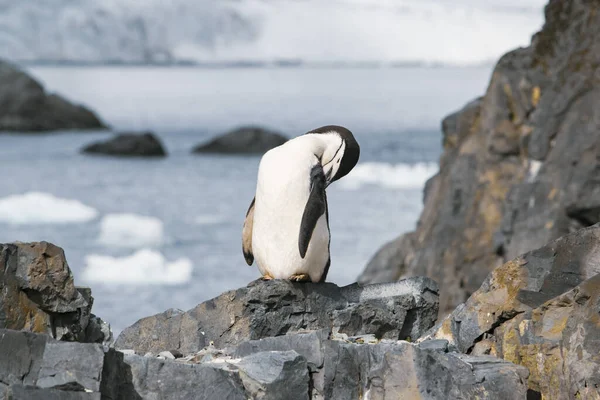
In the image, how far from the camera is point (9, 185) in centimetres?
3167

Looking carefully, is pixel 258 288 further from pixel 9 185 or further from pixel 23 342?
pixel 9 185

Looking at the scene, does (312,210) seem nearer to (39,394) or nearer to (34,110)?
(39,394)

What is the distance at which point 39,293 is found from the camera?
6.35 meters

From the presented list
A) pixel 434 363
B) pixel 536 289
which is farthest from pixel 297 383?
pixel 536 289

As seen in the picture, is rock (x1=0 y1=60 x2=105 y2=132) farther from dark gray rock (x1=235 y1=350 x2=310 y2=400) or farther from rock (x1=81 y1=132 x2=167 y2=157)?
dark gray rock (x1=235 y1=350 x2=310 y2=400)

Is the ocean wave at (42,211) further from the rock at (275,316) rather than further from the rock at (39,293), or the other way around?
the rock at (39,293)

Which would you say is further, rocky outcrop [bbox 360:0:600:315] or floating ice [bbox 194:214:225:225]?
floating ice [bbox 194:214:225:225]

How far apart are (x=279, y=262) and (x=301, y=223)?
1.11 feet

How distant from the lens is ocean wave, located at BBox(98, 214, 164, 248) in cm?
2212

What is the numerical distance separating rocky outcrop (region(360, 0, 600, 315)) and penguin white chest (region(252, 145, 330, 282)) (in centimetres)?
737

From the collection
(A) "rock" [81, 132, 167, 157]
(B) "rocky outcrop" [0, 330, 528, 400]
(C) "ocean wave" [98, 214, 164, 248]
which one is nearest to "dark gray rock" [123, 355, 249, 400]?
(B) "rocky outcrop" [0, 330, 528, 400]

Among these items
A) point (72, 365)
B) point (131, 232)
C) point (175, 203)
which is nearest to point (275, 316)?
point (72, 365)

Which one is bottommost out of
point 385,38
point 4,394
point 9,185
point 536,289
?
point 4,394

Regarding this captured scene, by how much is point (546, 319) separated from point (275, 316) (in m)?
1.71
